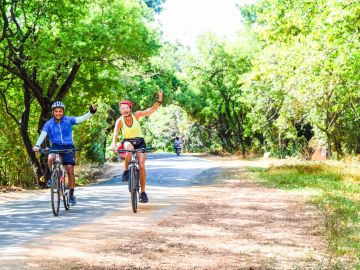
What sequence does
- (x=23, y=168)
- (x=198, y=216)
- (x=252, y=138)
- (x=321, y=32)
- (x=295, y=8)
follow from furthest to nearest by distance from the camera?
(x=252, y=138) < (x=23, y=168) < (x=295, y=8) < (x=321, y=32) < (x=198, y=216)

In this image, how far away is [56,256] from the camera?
586 centimetres

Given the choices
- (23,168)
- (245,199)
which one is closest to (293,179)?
(245,199)

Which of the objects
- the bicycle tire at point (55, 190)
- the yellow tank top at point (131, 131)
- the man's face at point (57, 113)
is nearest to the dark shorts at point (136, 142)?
the yellow tank top at point (131, 131)

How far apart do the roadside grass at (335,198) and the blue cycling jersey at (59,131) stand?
17.0 ft

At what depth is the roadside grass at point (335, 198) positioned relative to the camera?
6.21 metres

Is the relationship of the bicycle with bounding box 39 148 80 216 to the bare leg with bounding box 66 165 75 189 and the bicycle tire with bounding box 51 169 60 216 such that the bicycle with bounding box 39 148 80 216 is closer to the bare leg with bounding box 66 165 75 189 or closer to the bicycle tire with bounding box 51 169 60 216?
the bicycle tire with bounding box 51 169 60 216

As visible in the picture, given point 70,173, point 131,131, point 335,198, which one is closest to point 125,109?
point 131,131

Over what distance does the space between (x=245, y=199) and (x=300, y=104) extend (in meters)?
18.2

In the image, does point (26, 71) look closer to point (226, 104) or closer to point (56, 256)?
point (56, 256)

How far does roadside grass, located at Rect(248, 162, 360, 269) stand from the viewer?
20.4 ft

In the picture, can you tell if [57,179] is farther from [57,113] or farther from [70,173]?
[57,113]

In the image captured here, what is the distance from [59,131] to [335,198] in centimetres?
638

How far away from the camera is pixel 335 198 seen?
11.5 meters

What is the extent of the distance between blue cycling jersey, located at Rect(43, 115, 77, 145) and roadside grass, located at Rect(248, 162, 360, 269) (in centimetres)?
519
